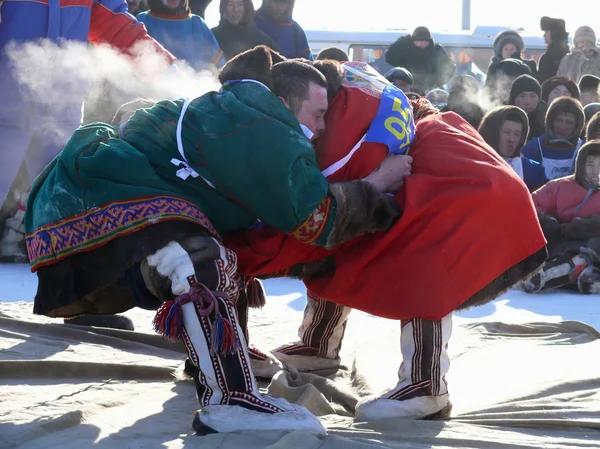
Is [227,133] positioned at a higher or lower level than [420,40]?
lower

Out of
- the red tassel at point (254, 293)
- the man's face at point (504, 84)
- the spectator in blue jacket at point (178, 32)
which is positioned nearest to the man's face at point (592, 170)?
the spectator in blue jacket at point (178, 32)

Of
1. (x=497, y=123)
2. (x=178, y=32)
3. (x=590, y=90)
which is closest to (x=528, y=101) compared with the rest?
(x=590, y=90)

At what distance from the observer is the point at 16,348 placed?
2.96 m

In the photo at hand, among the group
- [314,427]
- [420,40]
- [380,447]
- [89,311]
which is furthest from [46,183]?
[420,40]

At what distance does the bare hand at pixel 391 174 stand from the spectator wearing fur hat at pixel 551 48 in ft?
20.0

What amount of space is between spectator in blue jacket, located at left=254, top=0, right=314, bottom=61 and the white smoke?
5.31ft

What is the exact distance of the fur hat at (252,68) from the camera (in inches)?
94.3

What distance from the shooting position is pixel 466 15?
14.3 meters

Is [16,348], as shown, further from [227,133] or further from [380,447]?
[380,447]

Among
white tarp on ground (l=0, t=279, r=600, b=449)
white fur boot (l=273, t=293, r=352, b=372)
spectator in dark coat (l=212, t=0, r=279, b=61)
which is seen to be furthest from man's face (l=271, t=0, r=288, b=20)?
white fur boot (l=273, t=293, r=352, b=372)

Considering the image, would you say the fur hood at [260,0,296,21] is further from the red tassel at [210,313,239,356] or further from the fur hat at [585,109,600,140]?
the red tassel at [210,313,239,356]

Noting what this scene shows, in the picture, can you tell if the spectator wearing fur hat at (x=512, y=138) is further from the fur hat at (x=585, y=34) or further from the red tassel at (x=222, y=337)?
the red tassel at (x=222, y=337)

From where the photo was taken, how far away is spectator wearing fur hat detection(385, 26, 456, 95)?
25.9 ft

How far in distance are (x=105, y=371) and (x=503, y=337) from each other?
1.56 metres
